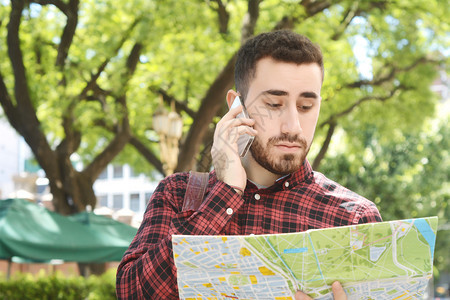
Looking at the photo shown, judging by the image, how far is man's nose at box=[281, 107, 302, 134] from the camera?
1.88 m

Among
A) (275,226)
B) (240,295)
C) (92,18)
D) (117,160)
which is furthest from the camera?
(117,160)

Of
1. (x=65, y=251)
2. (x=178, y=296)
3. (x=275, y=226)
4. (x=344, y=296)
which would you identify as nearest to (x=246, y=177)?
(x=275, y=226)

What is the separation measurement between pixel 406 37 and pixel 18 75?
8.49 metres

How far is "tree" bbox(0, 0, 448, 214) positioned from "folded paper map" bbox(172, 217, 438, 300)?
25.6 feet

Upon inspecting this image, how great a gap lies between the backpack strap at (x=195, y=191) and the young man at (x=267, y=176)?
0.03 metres

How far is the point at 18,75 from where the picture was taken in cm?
1106

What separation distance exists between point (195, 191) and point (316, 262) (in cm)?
66

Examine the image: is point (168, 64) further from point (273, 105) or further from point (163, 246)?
point (163, 246)

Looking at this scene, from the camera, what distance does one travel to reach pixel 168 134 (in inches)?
419

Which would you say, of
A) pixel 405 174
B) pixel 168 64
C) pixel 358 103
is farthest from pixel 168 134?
pixel 405 174

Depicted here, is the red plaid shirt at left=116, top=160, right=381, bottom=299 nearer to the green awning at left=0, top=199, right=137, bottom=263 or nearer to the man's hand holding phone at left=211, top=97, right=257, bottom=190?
the man's hand holding phone at left=211, top=97, right=257, bottom=190

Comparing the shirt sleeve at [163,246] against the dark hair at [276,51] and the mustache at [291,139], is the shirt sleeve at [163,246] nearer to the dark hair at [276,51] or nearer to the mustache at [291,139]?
the mustache at [291,139]

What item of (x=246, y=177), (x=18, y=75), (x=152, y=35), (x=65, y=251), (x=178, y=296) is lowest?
(x=65, y=251)

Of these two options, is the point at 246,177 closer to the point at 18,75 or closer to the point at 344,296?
the point at 344,296
